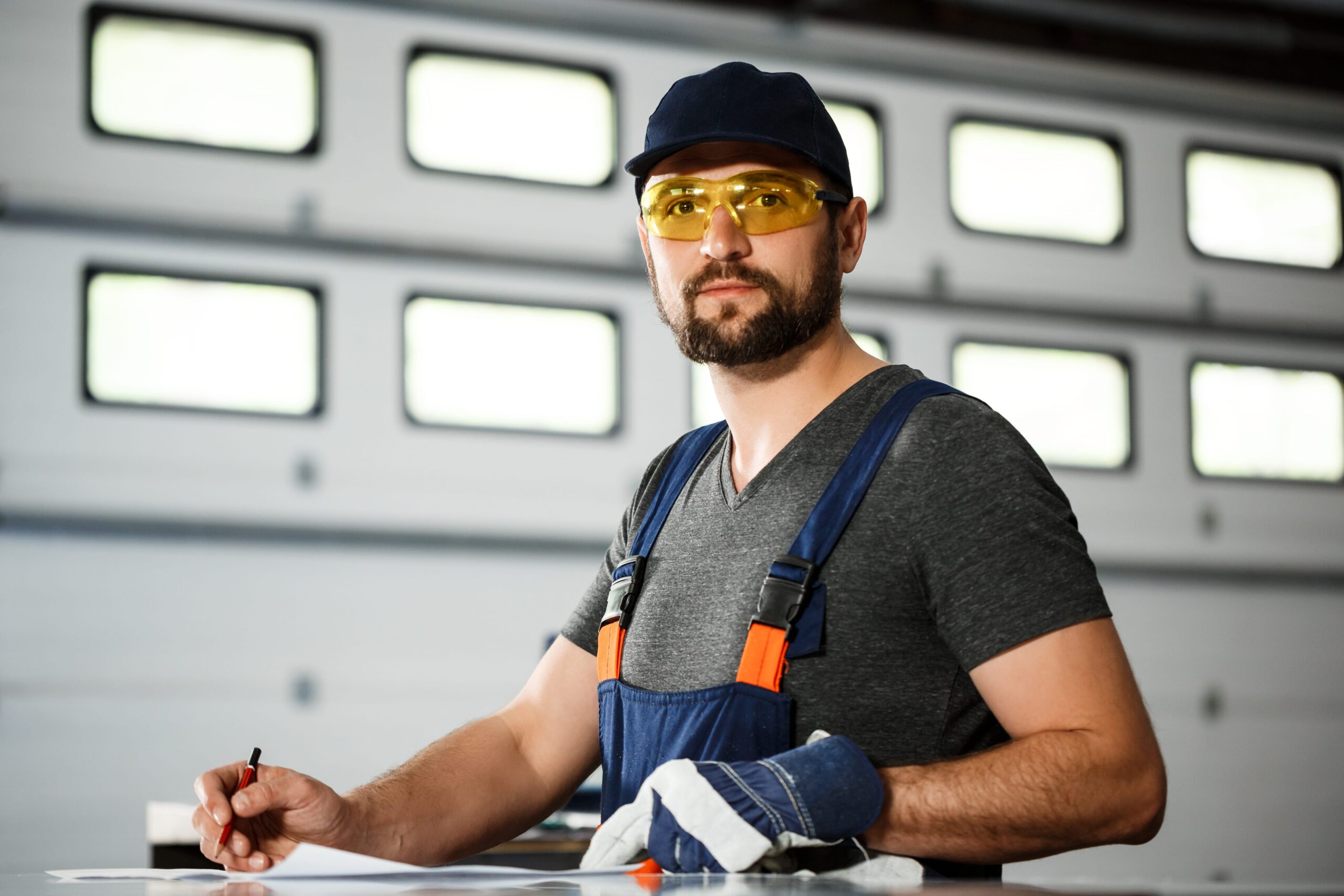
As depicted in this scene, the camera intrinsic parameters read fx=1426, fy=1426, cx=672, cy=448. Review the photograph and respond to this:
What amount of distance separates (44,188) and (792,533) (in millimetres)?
3003

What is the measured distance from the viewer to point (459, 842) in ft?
5.33

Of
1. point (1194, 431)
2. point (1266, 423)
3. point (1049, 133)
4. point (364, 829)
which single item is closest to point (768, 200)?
point (364, 829)

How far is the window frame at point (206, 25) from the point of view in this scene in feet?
12.6

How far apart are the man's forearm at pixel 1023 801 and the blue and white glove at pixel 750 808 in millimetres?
62

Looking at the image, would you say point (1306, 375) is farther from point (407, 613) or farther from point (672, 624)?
point (672, 624)

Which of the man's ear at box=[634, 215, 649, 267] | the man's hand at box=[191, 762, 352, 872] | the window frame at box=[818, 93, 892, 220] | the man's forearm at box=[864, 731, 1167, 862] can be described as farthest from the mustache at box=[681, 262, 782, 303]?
the window frame at box=[818, 93, 892, 220]

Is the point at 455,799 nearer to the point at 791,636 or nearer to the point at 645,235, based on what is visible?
the point at 791,636

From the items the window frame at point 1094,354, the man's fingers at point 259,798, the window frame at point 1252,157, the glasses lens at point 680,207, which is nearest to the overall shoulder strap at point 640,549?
the glasses lens at point 680,207

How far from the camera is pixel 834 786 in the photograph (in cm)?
117

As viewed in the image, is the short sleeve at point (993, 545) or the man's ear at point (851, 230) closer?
the short sleeve at point (993, 545)

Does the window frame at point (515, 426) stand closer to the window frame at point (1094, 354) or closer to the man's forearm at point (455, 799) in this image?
the window frame at point (1094, 354)

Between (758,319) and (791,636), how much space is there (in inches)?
15.3

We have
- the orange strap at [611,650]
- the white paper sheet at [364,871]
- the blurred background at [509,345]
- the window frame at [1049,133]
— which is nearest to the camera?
the white paper sheet at [364,871]

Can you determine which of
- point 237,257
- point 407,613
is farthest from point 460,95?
point 407,613
